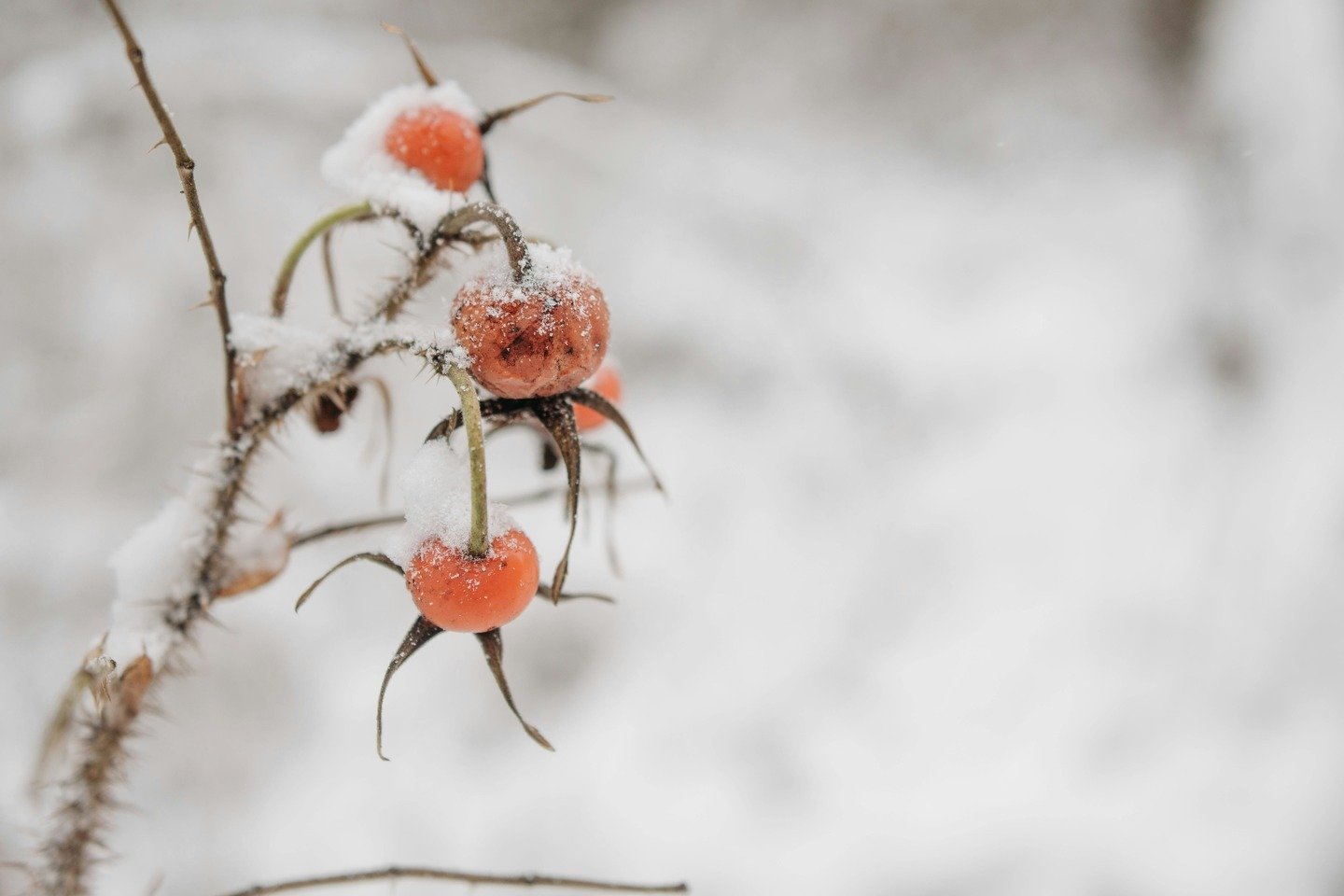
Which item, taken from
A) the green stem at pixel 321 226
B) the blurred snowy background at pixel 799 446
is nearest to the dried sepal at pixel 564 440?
the green stem at pixel 321 226

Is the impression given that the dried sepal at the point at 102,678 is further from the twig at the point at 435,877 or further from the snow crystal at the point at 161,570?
the twig at the point at 435,877

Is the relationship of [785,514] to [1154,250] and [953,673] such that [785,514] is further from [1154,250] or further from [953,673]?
[1154,250]

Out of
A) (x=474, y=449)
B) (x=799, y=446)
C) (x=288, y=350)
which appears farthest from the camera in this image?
(x=799, y=446)

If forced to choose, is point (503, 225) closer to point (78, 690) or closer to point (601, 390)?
point (601, 390)

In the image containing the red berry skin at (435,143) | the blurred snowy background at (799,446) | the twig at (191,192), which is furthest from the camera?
the blurred snowy background at (799,446)

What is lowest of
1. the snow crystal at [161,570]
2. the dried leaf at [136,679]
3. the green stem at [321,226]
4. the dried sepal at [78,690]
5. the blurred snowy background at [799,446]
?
the dried sepal at [78,690]

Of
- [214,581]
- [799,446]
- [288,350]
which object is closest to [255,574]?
[214,581]
